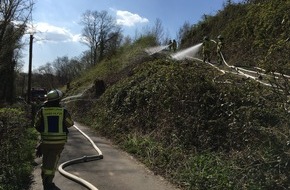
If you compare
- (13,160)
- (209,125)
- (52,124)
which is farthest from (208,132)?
(13,160)

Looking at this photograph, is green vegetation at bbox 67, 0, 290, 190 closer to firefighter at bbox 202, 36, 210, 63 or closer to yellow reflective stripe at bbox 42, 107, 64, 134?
yellow reflective stripe at bbox 42, 107, 64, 134

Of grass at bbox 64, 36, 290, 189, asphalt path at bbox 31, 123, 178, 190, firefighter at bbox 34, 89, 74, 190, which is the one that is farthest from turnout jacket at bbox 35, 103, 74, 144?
grass at bbox 64, 36, 290, 189

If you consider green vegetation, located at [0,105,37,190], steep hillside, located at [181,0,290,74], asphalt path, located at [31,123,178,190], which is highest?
steep hillside, located at [181,0,290,74]

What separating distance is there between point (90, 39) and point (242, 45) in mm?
58859

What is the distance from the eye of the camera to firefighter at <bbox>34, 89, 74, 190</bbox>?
817 cm

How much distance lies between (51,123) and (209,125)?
14.8ft

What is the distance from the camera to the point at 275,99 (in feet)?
27.0

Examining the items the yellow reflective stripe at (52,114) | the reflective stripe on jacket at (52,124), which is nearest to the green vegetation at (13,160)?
the reflective stripe on jacket at (52,124)

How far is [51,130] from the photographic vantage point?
8.19m

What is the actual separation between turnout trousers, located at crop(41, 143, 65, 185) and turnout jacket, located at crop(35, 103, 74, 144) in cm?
10

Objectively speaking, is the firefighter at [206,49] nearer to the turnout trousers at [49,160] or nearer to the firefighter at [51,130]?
the firefighter at [51,130]

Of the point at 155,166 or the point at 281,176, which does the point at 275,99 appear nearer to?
the point at 281,176

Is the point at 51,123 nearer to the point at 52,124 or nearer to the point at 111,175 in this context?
the point at 52,124

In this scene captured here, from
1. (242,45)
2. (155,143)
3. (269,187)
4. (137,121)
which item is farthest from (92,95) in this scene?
(269,187)
